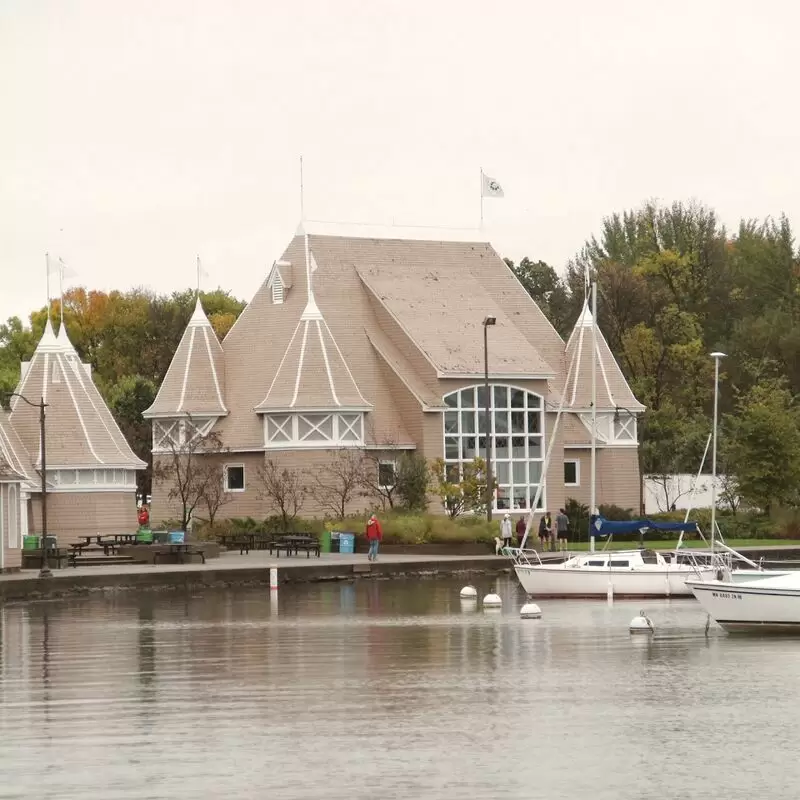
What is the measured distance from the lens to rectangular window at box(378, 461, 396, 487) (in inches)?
3019

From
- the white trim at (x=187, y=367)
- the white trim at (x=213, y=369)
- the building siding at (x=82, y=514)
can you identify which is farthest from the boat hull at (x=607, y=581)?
the white trim at (x=187, y=367)

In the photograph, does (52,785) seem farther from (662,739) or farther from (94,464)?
(94,464)

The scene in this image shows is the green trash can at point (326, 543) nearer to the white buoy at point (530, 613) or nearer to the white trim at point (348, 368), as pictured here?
the white trim at point (348, 368)

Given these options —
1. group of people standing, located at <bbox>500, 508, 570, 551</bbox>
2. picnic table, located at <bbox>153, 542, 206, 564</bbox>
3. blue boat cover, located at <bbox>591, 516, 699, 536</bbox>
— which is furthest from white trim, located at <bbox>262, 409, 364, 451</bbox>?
blue boat cover, located at <bbox>591, 516, 699, 536</bbox>

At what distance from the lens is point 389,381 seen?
8319 centimetres

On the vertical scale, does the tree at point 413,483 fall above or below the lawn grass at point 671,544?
above

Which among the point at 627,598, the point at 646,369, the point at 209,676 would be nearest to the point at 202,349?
the point at 646,369

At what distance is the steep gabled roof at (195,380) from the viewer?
275ft

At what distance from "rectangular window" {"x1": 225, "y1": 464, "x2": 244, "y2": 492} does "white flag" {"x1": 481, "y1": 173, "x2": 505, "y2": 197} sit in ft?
60.7

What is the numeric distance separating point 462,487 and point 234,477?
13.3 m

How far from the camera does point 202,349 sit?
281ft

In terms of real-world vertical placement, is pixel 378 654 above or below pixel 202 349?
below

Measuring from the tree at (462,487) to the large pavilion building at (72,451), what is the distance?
443 inches

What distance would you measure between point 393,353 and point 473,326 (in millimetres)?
3997
